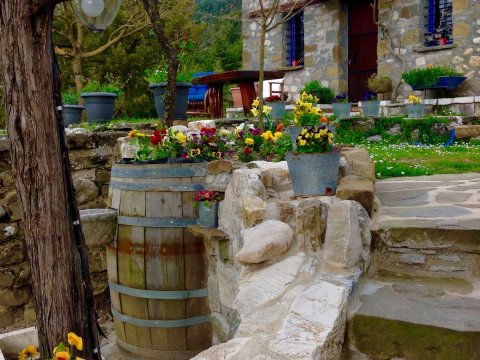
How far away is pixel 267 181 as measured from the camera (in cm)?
324

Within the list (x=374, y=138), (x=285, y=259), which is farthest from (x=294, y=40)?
(x=285, y=259)

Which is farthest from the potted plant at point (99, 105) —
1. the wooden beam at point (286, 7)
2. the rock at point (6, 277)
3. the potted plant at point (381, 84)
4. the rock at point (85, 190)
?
the potted plant at point (381, 84)

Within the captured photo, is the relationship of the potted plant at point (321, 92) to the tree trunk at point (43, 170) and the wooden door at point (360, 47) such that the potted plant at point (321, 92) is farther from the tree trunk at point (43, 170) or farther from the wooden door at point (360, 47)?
the tree trunk at point (43, 170)

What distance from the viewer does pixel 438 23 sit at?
9.84m

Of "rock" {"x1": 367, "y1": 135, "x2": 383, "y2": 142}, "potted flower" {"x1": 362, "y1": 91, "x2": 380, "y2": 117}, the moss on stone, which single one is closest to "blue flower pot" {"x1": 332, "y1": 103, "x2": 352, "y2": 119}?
"potted flower" {"x1": 362, "y1": 91, "x2": 380, "y2": 117}

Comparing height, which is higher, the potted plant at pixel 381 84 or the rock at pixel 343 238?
the potted plant at pixel 381 84

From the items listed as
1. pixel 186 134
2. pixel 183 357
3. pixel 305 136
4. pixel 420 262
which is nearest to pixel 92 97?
pixel 186 134

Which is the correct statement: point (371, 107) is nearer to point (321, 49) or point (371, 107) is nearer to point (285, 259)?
point (321, 49)

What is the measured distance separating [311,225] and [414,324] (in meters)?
0.66

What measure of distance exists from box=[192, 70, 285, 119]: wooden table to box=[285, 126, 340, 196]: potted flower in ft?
17.2

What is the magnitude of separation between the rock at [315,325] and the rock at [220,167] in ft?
4.48

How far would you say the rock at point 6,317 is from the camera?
581 centimetres

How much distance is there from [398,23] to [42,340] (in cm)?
942

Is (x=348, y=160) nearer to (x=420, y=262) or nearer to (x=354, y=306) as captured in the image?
(x=420, y=262)
